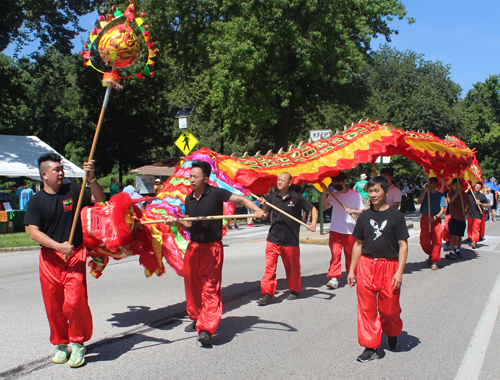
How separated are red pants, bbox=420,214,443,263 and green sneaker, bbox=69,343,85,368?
700cm

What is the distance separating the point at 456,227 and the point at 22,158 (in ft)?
53.9

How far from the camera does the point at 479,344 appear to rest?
16.0 ft

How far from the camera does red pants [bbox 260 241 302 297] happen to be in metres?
6.38

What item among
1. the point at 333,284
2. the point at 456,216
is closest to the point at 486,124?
the point at 456,216

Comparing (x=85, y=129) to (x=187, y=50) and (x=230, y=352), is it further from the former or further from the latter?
(x=230, y=352)

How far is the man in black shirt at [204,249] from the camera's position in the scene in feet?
16.0

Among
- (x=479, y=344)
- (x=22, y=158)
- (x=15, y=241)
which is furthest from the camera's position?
(x=22, y=158)

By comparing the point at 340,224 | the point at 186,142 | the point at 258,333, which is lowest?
the point at 258,333

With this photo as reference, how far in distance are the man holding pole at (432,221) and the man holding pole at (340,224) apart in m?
2.29

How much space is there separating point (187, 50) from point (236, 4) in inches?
167

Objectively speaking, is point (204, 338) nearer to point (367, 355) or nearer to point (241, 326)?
point (241, 326)

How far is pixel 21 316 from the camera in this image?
19.0 ft

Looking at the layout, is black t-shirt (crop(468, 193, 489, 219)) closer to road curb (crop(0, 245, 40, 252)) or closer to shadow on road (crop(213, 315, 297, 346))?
shadow on road (crop(213, 315, 297, 346))

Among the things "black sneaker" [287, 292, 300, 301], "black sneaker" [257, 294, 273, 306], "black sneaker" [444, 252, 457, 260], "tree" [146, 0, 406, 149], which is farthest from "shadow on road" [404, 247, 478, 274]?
"tree" [146, 0, 406, 149]
